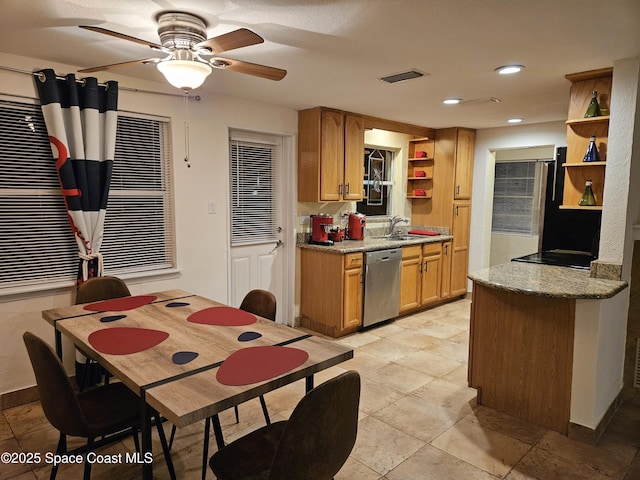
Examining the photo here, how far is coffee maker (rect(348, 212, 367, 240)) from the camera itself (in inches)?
189

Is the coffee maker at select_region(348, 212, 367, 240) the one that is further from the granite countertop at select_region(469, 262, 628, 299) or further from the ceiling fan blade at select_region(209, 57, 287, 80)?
the ceiling fan blade at select_region(209, 57, 287, 80)

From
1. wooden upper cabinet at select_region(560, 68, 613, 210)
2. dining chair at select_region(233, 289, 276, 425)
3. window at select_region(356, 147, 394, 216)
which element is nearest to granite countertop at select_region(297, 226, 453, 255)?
window at select_region(356, 147, 394, 216)

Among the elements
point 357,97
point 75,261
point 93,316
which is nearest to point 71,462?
point 93,316

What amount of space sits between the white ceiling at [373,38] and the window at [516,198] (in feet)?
8.99

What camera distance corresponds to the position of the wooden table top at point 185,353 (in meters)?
1.38

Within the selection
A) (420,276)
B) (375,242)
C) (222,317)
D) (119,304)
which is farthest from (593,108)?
(119,304)

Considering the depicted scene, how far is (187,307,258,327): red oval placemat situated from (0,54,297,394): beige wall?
1272mm

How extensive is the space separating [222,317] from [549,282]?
1978 millimetres

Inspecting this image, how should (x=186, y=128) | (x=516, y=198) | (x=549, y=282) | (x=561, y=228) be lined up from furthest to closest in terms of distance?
(x=516, y=198), (x=561, y=228), (x=186, y=128), (x=549, y=282)

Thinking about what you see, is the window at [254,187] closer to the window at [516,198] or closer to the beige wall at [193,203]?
the beige wall at [193,203]

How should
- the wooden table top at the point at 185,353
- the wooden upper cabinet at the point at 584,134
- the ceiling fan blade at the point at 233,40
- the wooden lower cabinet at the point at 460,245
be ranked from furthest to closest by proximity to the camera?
the wooden lower cabinet at the point at 460,245
the wooden upper cabinet at the point at 584,134
the ceiling fan blade at the point at 233,40
the wooden table top at the point at 185,353

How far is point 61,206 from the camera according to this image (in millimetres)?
2922

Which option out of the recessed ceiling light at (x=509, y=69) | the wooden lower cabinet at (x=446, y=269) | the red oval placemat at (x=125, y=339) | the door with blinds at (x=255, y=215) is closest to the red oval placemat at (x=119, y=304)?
the red oval placemat at (x=125, y=339)

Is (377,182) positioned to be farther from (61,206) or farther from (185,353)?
(185,353)
